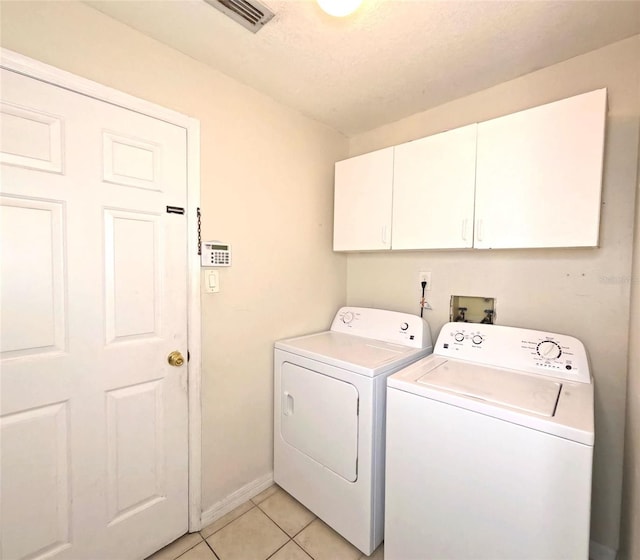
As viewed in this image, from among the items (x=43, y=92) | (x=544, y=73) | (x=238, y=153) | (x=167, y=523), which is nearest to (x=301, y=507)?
(x=167, y=523)

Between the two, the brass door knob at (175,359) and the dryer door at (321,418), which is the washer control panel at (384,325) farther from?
the brass door knob at (175,359)

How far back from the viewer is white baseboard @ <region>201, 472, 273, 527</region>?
5.37ft

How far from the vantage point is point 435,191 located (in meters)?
1.66

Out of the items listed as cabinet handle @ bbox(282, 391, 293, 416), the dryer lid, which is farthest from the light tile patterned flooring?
the dryer lid

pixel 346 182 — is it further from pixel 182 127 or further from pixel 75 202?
pixel 75 202

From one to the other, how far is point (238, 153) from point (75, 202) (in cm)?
83

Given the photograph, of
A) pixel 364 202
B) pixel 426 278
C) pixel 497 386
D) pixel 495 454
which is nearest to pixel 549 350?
pixel 497 386

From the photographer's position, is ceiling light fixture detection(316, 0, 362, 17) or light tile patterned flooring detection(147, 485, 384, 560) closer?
ceiling light fixture detection(316, 0, 362, 17)

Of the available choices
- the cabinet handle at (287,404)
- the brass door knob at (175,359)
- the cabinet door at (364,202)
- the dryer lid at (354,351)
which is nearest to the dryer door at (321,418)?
the cabinet handle at (287,404)

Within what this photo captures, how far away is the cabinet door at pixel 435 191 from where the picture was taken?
1.55 metres

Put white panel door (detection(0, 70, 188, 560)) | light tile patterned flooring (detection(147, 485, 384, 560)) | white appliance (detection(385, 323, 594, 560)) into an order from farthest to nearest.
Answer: light tile patterned flooring (detection(147, 485, 384, 560)), white panel door (detection(0, 70, 188, 560)), white appliance (detection(385, 323, 594, 560))

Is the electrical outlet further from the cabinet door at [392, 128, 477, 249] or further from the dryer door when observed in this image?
the dryer door

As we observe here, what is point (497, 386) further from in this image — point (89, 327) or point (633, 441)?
point (89, 327)

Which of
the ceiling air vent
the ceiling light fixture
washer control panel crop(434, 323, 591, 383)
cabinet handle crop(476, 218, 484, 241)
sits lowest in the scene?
washer control panel crop(434, 323, 591, 383)
